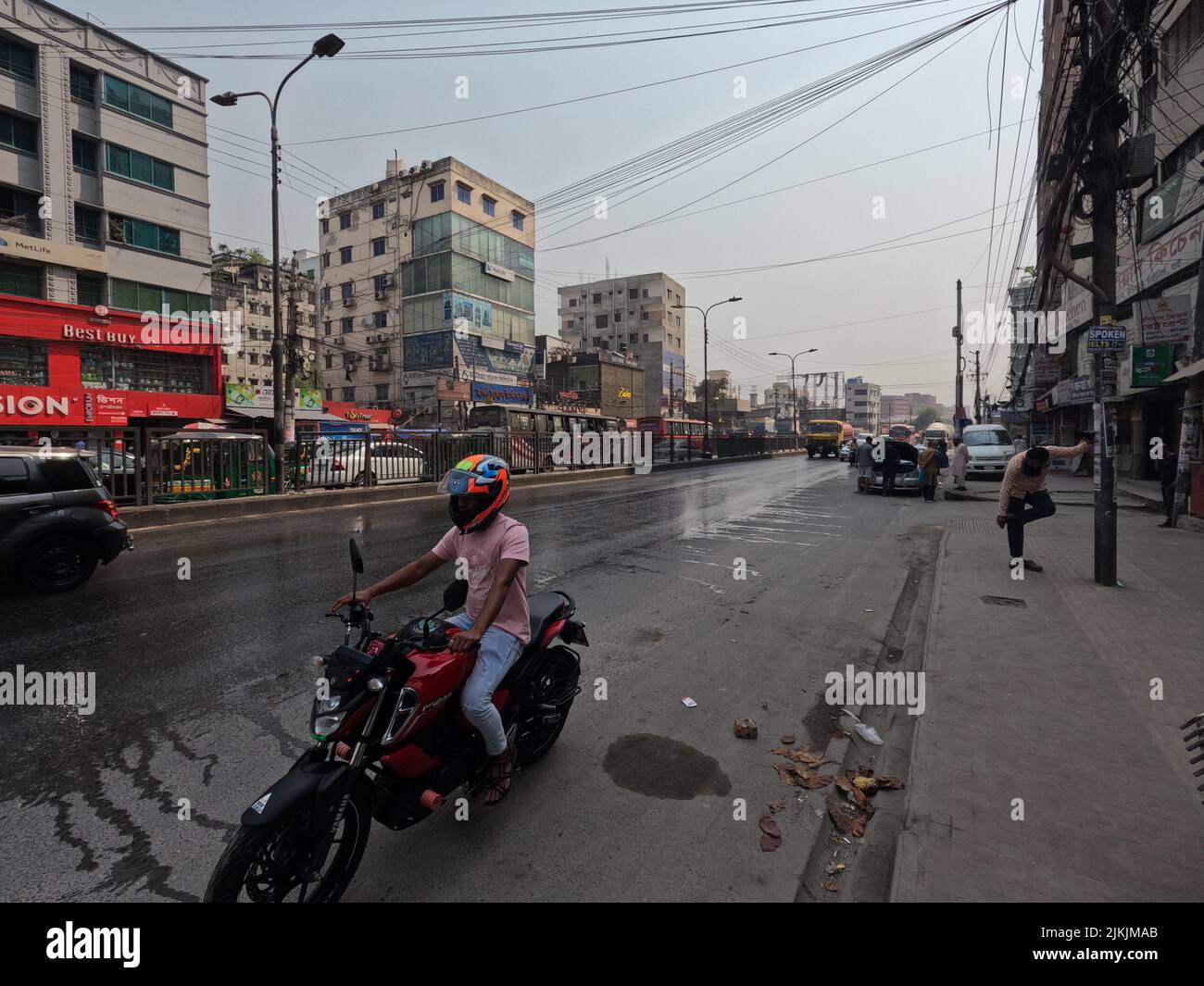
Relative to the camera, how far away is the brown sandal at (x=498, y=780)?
10.1 ft

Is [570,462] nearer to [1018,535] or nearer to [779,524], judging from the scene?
[779,524]

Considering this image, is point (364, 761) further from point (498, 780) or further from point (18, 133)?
point (18, 133)

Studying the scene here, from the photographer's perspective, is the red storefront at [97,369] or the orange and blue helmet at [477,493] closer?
the orange and blue helmet at [477,493]

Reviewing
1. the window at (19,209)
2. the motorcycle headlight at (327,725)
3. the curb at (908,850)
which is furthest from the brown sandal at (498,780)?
the window at (19,209)

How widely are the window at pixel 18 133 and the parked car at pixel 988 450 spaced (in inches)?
1547

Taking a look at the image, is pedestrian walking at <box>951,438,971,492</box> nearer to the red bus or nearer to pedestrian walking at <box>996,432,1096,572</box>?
pedestrian walking at <box>996,432,1096,572</box>

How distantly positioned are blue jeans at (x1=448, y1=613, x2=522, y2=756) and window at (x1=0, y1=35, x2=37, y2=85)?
116ft

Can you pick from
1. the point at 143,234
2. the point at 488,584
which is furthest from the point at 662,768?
the point at 143,234

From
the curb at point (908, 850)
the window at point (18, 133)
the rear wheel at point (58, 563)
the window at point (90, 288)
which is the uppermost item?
the window at point (18, 133)

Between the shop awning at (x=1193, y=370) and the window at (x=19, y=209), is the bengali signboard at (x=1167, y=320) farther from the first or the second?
the window at (x=19, y=209)

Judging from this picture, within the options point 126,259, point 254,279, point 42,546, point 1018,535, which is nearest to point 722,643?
point 1018,535

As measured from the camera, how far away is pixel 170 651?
5.06 m

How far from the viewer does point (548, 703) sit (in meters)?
3.54

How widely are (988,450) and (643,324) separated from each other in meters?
59.5
